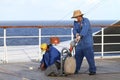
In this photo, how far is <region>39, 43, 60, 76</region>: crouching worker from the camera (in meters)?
10.5

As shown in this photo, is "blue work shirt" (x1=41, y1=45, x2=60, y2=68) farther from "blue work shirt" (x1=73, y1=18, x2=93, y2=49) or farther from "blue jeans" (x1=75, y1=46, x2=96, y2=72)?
"blue work shirt" (x1=73, y1=18, x2=93, y2=49)

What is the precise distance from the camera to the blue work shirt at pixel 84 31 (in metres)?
10.4

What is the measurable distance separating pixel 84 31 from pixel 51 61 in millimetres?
1223

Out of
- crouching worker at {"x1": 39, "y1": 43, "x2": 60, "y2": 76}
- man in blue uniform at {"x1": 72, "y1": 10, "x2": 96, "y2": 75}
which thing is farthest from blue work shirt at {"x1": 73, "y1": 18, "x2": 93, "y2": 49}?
crouching worker at {"x1": 39, "y1": 43, "x2": 60, "y2": 76}

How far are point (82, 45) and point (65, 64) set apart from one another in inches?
24.7

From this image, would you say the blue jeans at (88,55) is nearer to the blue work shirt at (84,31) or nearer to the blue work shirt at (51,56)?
the blue work shirt at (84,31)

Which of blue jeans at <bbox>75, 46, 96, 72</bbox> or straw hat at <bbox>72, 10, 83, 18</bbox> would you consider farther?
blue jeans at <bbox>75, 46, 96, 72</bbox>

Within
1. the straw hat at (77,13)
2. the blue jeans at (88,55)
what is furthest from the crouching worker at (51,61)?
the straw hat at (77,13)

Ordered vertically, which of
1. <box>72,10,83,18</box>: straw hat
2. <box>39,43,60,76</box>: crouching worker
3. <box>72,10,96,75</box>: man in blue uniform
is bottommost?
<box>39,43,60,76</box>: crouching worker

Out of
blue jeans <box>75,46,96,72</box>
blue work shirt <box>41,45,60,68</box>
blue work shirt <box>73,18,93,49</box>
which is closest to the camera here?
blue work shirt <box>73,18,93,49</box>

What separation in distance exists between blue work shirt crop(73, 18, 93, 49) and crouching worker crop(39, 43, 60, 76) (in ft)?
2.27

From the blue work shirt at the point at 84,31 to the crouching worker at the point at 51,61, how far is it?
2.27ft

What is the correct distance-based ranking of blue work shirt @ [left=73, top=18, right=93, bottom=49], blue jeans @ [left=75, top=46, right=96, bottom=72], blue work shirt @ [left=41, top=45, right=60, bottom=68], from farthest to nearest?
1. blue work shirt @ [left=41, top=45, right=60, bottom=68]
2. blue jeans @ [left=75, top=46, right=96, bottom=72]
3. blue work shirt @ [left=73, top=18, right=93, bottom=49]

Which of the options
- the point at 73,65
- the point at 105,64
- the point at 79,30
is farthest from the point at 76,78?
the point at 105,64
